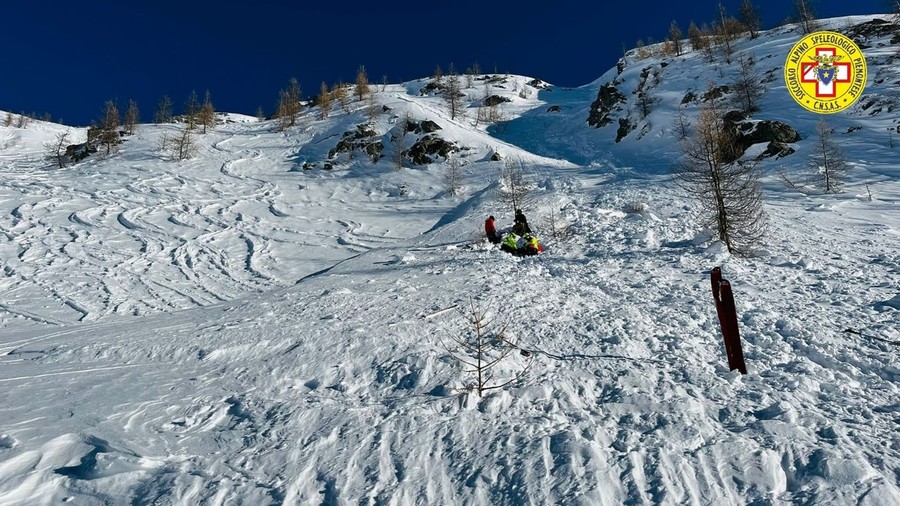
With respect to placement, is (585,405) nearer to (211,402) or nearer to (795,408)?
(795,408)

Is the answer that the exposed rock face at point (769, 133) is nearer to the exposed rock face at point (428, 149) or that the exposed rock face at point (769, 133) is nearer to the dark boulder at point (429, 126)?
the exposed rock face at point (428, 149)

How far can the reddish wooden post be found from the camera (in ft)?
19.3

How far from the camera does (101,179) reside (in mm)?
34375

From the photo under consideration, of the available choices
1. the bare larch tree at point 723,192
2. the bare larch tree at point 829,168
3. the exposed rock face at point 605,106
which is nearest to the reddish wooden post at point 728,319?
the bare larch tree at point 723,192

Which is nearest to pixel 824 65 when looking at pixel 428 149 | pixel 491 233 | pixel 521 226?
pixel 521 226

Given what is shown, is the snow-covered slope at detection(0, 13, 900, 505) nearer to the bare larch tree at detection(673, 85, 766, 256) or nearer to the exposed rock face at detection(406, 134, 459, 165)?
the bare larch tree at detection(673, 85, 766, 256)

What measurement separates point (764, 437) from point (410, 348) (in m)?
5.09

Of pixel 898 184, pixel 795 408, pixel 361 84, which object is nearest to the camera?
pixel 795 408

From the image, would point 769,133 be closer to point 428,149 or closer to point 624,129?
point 624,129

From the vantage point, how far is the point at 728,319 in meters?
5.96

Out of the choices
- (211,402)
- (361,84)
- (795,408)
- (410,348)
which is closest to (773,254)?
(795,408)

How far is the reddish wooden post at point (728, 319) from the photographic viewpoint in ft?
19.3

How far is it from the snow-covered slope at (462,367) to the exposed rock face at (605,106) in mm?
24811

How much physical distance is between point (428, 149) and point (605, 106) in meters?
20.9
